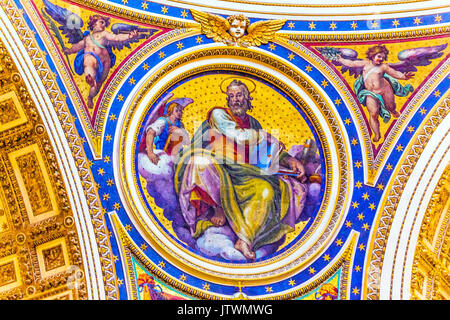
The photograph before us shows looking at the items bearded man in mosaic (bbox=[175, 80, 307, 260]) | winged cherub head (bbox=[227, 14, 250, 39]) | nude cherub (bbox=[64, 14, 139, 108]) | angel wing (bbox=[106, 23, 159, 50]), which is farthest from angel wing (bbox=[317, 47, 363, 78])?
nude cherub (bbox=[64, 14, 139, 108])

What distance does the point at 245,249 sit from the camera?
52.1ft

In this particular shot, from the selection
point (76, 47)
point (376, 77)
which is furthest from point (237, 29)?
point (76, 47)

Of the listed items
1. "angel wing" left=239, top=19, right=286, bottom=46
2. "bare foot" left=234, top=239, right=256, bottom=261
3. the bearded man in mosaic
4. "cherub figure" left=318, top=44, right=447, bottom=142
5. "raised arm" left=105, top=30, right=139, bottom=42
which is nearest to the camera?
"raised arm" left=105, top=30, right=139, bottom=42

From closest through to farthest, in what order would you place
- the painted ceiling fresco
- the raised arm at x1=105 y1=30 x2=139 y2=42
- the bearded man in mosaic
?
the painted ceiling fresco < the raised arm at x1=105 y1=30 x2=139 y2=42 < the bearded man in mosaic

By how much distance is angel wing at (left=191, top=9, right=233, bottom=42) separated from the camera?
16.0 m

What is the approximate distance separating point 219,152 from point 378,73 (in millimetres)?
3420

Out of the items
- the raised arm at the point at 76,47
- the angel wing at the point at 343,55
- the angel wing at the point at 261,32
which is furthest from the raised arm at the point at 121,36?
the angel wing at the point at 343,55

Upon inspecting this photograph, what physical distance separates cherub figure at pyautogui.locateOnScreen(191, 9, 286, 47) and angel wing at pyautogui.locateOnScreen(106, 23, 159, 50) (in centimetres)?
93

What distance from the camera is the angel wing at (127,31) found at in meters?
15.6

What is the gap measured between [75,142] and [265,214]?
12.6 ft

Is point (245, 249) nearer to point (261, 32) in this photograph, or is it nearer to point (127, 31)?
point (261, 32)

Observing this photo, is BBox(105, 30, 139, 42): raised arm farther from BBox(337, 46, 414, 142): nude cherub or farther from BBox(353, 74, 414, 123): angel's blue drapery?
BBox(353, 74, 414, 123): angel's blue drapery

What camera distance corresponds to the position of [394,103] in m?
16.3

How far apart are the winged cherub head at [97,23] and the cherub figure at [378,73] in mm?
4118
